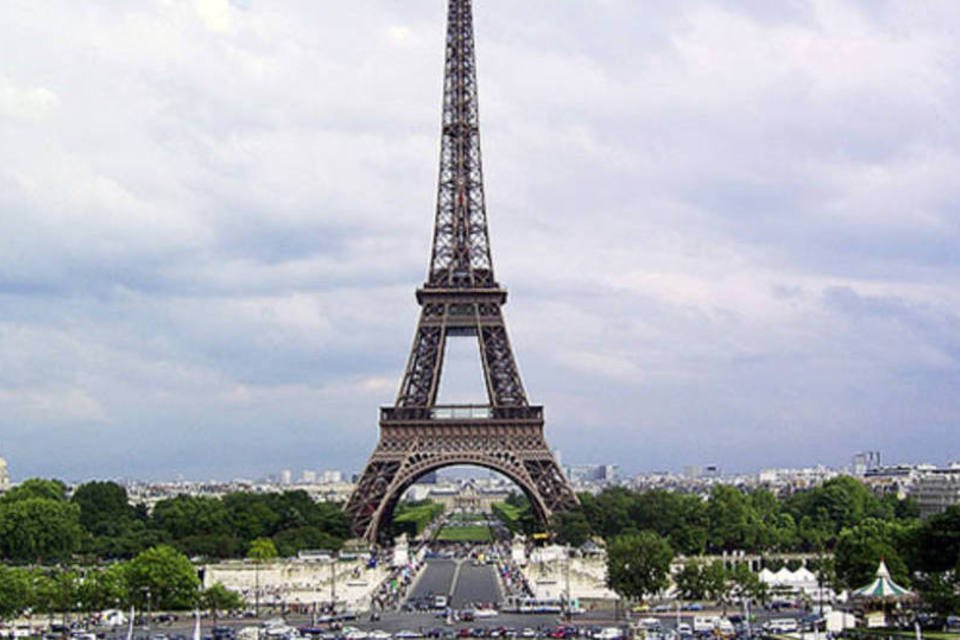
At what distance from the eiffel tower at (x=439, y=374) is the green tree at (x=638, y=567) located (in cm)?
2691

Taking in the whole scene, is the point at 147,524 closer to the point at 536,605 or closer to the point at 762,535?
the point at 762,535

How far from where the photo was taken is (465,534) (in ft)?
493

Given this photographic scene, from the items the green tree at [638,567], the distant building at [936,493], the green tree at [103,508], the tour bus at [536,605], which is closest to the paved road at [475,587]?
the tour bus at [536,605]

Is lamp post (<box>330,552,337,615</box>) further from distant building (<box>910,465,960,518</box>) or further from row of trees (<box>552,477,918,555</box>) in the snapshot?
distant building (<box>910,465,960,518</box>)

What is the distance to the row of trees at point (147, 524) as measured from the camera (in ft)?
296

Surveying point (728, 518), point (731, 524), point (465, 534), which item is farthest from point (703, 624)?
point (465, 534)

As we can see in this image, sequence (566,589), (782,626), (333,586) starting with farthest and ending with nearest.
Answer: (333,586)
(566,589)
(782,626)

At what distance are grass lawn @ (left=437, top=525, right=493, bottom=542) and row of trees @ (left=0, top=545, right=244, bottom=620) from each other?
71.0 metres

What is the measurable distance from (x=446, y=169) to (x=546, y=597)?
1457 inches

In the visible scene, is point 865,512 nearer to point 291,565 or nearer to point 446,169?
point 446,169

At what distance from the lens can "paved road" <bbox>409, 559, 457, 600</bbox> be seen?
76.6 m

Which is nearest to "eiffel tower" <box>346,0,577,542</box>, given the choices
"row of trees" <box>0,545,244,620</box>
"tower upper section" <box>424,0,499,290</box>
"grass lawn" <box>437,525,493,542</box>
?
"tower upper section" <box>424,0,499,290</box>

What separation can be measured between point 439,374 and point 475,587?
65.4 ft

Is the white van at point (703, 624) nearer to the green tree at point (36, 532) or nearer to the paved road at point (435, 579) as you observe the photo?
the paved road at point (435, 579)
